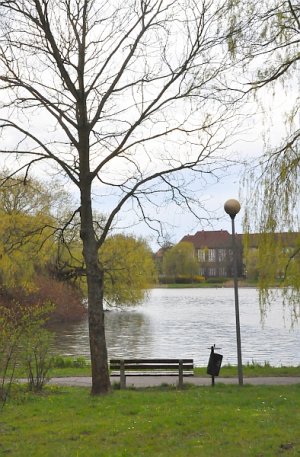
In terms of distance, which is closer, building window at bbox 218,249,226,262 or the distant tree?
the distant tree

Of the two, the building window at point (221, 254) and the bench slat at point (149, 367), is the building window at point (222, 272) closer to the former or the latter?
the building window at point (221, 254)

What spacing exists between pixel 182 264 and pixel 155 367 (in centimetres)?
9034

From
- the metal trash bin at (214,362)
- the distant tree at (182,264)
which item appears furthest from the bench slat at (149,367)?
the distant tree at (182,264)

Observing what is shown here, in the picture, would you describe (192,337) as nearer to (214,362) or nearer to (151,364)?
(151,364)

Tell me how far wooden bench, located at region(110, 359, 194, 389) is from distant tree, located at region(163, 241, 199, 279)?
84.2 meters

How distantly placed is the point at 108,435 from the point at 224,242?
5012 inches

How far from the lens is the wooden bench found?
12758mm

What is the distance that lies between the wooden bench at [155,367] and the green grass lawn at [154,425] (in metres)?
1.63

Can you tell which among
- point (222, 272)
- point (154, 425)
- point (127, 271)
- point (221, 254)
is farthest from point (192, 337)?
point (221, 254)

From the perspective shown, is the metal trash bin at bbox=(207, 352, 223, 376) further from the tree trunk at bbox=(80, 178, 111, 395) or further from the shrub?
the shrub

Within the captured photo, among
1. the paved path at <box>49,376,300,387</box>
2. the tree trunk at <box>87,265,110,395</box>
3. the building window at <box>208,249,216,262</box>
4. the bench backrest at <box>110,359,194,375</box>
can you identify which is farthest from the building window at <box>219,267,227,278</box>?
the tree trunk at <box>87,265,110,395</box>

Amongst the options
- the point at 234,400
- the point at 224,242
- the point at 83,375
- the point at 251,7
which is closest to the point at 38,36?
the point at 251,7

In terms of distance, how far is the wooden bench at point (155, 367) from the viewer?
1276 centimetres

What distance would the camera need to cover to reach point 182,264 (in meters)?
103
